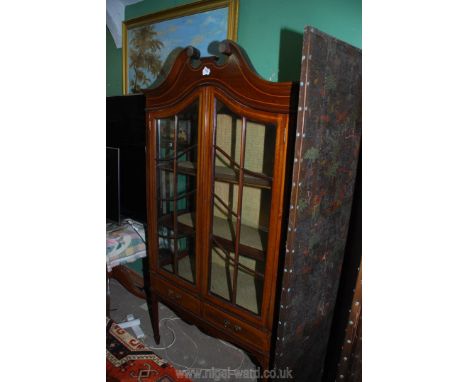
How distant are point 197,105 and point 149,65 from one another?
102 centimetres

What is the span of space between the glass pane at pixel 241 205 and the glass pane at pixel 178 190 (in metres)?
0.14

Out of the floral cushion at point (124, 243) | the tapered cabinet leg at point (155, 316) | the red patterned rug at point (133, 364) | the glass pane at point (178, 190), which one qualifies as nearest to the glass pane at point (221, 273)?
the glass pane at point (178, 190)

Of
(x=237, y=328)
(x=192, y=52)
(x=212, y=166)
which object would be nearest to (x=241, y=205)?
(x=212, y=166)

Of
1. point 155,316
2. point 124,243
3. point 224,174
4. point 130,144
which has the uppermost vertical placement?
point 130,144

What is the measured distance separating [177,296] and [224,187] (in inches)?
26.0

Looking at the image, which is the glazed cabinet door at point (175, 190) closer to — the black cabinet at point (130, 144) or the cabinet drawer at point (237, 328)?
the cabinet drawer at point (237, 328)

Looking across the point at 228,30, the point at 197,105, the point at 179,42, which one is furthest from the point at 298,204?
the point at 179,42

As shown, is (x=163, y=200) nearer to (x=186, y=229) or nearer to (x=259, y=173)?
(x=186, y=229)

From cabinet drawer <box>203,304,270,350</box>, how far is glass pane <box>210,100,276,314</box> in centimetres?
7

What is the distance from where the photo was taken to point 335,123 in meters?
0.95

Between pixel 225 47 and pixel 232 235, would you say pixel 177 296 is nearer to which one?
pixel 232 235

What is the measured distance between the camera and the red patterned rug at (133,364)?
3.78 ft

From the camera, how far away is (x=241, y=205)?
3.80ft

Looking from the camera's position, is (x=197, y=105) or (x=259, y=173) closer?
(x=259, y=173)
